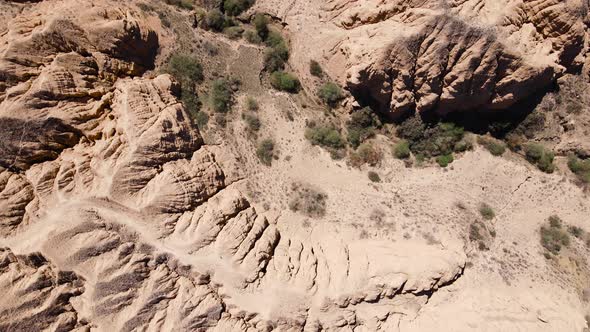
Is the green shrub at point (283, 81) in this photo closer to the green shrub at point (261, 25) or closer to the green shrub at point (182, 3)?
the green shrub at point (261, 25)

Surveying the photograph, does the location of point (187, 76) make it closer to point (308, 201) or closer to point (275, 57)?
point (275, 57)

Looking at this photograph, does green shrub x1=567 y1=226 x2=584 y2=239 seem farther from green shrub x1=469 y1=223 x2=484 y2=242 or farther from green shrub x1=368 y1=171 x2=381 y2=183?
green shrub x1=368 y1=171 x2=381 y2=183

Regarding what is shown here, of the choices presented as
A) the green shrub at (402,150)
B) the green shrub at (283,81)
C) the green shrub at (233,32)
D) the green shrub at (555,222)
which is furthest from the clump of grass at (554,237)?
the green shrub at (233,32)

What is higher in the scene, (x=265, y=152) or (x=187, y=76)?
(x=187, y=76)

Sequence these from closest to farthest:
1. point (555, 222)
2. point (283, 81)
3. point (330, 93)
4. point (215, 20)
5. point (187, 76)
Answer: point (187, 76), point (555, 222), point (215, 20), point (283, 81), point (330, 93)

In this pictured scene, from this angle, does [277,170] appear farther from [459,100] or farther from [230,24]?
[459,100]

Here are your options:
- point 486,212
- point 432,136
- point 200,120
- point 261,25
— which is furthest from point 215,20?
point 486,212

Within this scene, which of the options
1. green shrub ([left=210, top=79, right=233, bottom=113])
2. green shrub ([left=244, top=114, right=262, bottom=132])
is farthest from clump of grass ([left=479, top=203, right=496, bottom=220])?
green shrub ([left=210, top=79, right=233, bottom=113])
